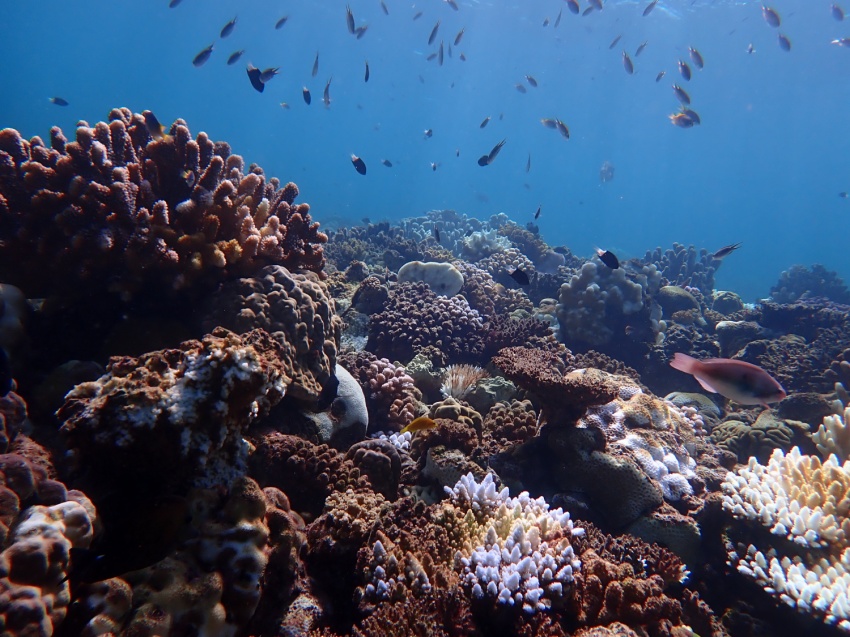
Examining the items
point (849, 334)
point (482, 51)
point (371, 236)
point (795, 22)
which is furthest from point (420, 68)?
point (849, 334)

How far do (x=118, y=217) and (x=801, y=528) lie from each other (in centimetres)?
677

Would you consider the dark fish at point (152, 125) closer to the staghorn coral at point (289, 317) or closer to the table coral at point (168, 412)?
the staghorn coral at point (289, 317)

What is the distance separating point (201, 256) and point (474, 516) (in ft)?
11.3

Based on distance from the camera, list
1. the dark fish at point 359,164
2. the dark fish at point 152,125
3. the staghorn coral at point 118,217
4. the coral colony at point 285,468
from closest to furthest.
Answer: the coral colony at point 285,468 → the staghorn coral at point 118,217 → the dark fish at point 152,125 → the dark fish at point 359,164

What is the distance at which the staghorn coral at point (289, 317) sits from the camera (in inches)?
158

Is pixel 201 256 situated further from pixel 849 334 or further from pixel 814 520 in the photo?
pixel 849 334

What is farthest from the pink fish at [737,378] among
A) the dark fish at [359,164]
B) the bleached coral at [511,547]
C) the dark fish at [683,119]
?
Result: the dark fish at [683,119]

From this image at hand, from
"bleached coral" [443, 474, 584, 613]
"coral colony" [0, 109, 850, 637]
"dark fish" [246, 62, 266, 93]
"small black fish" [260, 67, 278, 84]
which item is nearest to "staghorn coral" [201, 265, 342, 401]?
"coral colony" [0, 109, 850, 637]

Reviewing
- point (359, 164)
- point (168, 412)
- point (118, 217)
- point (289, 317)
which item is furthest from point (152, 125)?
point (359, 164)

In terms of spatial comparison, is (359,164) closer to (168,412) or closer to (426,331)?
(426,331)

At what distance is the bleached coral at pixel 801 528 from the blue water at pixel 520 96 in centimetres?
2494

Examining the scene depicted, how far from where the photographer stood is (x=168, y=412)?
7.77ft

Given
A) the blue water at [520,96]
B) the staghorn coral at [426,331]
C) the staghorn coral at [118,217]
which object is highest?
the blue water at [520,96]

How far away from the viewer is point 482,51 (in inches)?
2512
